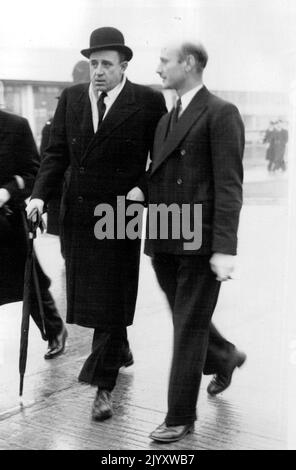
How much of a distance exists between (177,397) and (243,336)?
179 centimetres

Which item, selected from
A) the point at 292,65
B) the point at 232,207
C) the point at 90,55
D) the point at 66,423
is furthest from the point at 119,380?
the point at 292,65

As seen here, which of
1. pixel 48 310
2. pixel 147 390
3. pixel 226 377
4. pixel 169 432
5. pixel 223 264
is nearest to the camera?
pixel 223 264

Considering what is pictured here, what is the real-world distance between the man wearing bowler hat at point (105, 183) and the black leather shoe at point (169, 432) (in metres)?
0.37

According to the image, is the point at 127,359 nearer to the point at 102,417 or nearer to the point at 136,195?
the point at 102,417

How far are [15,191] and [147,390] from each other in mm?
1387

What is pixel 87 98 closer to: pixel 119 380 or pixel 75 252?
pixel 75 252

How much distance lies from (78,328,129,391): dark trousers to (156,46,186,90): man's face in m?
1.26

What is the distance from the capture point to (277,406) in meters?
3.80

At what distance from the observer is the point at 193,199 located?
332 centimetres

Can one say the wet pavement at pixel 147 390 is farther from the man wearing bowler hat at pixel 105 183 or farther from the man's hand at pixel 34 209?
the man's hand at pixel 34 209

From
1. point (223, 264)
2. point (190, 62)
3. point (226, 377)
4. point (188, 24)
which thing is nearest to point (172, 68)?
point (190, 62)

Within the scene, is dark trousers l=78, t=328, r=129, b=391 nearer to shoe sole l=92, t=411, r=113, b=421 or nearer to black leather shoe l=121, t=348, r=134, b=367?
shoe sole l=92, t=411, r=113, b=421

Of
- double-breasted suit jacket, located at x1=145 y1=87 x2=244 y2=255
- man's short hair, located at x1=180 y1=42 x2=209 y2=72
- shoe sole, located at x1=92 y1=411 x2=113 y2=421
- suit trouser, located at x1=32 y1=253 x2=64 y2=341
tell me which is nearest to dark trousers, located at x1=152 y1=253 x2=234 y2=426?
double-breasted suit jacket, located at x1=145 y1=87 x2=244 y2=255

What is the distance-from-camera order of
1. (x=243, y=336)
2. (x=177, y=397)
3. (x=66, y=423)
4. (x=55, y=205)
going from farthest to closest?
1. (x=55, y=205)
2. (x=243, y=336)
3. (x=66, y=423)
4. (x=177, y=397)
